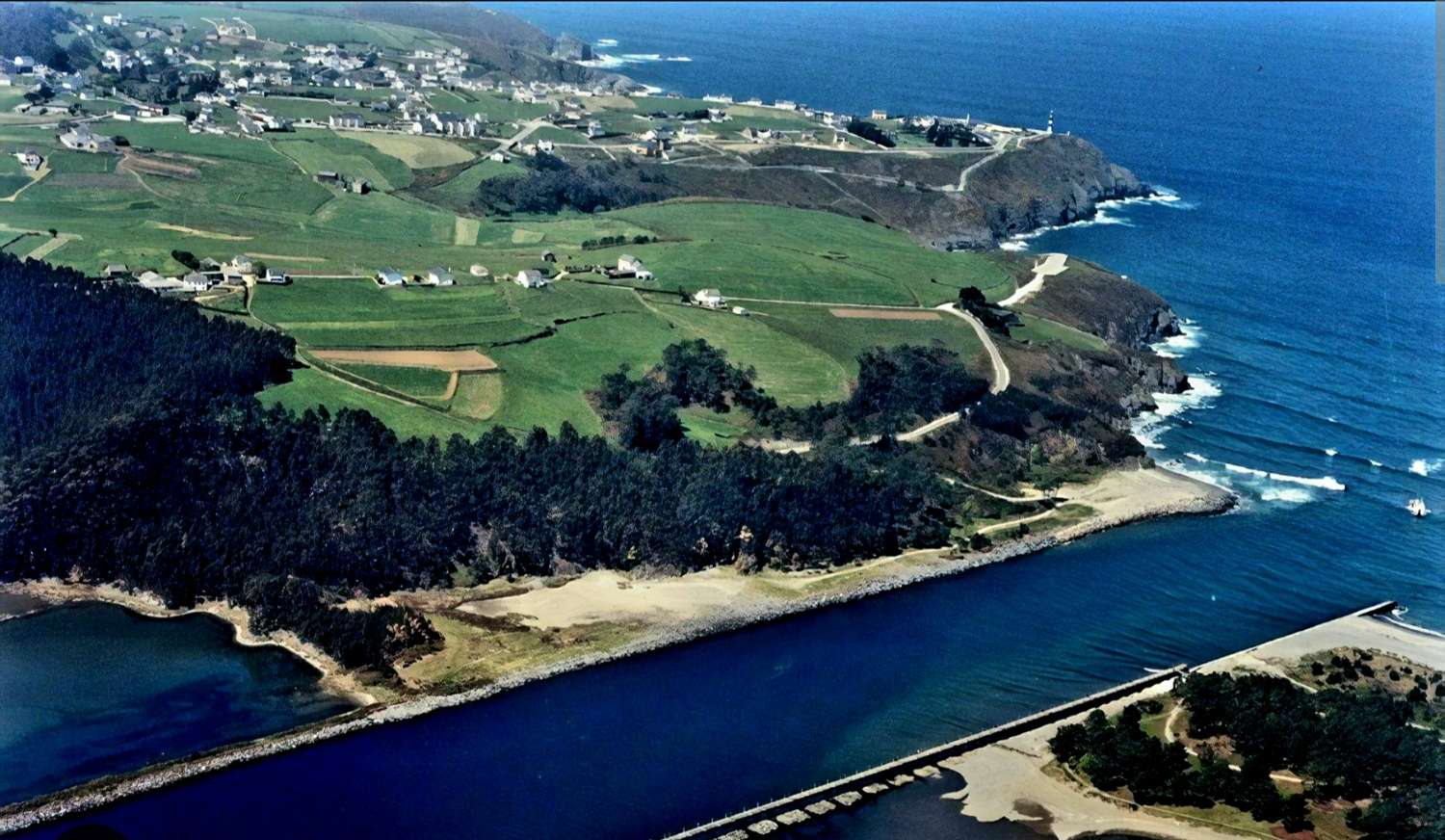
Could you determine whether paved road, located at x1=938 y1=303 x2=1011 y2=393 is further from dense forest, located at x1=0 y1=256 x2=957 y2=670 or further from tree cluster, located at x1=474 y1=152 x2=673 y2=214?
tree cluster, located at x1=474 y1=152 x2=673 y2=214

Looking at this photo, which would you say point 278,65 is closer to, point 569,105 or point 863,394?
point 569,105

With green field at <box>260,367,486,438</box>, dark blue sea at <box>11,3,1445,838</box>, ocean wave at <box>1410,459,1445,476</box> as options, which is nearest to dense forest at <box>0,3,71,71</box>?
green field at <box>260,367,486,438</box>

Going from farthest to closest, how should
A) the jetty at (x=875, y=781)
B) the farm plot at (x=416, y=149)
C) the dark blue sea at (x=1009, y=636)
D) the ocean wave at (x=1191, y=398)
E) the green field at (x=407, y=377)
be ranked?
the farm plot at (x=416, y=149) < the ocean wave at (x=1191, y=398) < the green field at (x=407, y=377) < the dark blue sea at (x=1009, y=636) < the jetty at (x=875, y=781)

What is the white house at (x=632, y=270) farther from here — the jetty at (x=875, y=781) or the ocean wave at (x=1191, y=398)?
the jetty at (x=875, y=781)

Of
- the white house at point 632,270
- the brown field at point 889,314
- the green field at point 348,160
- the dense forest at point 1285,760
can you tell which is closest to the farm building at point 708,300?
the white house at point 632,270

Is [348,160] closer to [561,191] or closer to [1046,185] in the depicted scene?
[561,191]

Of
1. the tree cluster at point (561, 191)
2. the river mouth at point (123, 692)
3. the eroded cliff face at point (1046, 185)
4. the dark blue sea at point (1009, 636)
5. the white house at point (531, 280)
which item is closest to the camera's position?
the dark blue sea at point (1009, 636)

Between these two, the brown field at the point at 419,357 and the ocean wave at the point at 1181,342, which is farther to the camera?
the ocean wave at the point at 1181,342
